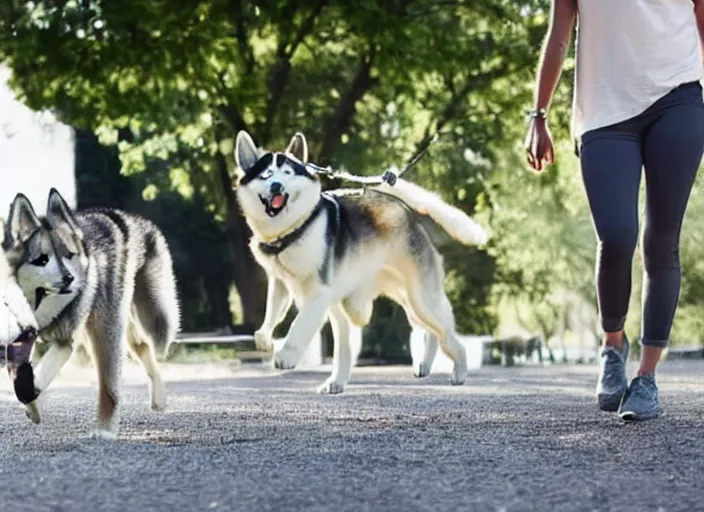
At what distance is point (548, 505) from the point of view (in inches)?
157

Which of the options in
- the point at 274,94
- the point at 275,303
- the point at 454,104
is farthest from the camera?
the point at 454,104

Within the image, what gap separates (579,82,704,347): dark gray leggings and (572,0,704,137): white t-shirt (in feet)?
0.20

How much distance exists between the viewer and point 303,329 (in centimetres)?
830

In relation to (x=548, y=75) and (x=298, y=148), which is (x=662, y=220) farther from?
(x=298, y=148)

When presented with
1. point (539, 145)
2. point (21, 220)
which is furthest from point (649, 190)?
point (21, 220)

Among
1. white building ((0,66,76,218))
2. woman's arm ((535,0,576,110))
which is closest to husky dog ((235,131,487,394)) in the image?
woman's arm ((535,0,576,110))

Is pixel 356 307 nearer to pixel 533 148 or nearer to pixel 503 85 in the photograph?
→ pixel 533 148

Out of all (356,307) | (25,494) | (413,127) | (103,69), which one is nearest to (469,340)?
(413,127)

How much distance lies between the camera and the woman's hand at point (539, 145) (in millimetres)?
6477

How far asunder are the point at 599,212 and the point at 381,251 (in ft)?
11.0

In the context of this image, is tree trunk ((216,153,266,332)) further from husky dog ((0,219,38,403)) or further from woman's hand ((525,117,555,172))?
woman's hand ((525,117,555,172))

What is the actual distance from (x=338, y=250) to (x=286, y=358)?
1.28m

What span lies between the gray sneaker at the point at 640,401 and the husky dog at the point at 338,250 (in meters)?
2.26

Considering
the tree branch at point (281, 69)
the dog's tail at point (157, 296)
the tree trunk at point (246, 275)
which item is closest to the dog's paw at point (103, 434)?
the dog's tail at point (157, 296)
